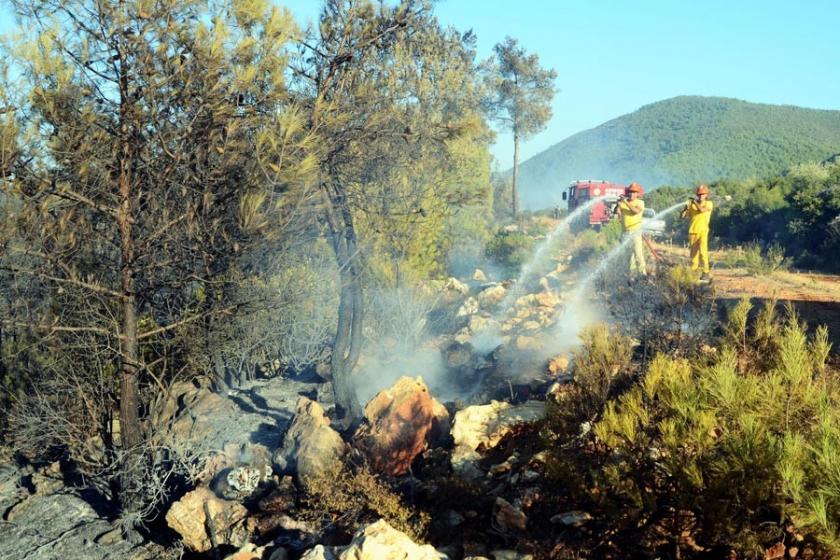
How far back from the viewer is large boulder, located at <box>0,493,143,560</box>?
7883 millimetres

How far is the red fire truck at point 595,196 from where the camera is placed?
91.0ft

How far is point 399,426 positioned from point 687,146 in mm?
89686

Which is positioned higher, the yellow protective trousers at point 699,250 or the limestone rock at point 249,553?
the yellow protective trousers at point 699,250

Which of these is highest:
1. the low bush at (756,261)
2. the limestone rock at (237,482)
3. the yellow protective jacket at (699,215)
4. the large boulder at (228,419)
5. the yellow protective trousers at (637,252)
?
the yellow protective jacket at (699,215)

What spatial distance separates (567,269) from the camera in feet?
69.1

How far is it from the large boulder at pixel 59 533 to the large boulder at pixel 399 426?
8.66ft

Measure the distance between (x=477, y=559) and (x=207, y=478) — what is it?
4227mm

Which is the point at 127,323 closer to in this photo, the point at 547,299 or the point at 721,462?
the point at 721,462

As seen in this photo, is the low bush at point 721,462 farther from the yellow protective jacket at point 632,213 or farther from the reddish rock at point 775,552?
the yellow protective jacket at point 632,213

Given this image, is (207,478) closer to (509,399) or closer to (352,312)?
(352,312)

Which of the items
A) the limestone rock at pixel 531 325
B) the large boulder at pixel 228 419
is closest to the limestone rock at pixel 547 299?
the limestone rock at pixel 531 325

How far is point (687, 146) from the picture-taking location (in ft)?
294

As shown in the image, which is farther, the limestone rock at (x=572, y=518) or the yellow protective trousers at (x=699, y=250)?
the yellow protective trousers at (x=699, y=250)

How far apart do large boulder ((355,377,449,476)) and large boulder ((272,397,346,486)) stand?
0.35m
